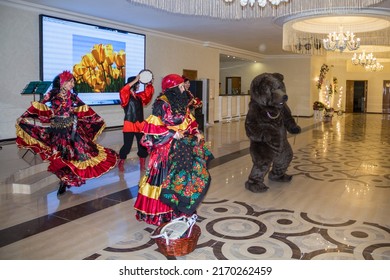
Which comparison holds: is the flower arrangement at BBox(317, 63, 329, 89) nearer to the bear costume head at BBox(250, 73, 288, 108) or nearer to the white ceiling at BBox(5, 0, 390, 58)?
the white ceiling at BBox(5, 0, 390, 58)

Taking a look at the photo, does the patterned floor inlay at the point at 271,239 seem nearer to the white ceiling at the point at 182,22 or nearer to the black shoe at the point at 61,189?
the black shoe at the point at 61,189

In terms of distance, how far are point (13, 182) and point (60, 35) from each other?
473 cm

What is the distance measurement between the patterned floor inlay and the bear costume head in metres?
1.34

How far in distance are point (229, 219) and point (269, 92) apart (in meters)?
1.68

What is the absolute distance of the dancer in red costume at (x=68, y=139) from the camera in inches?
165

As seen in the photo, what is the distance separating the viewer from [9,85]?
7340 millimetres

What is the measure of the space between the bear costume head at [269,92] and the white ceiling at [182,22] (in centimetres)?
323

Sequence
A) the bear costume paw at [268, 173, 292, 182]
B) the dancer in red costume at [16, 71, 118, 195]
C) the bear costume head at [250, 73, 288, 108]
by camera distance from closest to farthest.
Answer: the dancer in red costume at [16, 71, 118, 195] → the bear costume head at [250, 73, 288, 108] → the bear costume paw at [268, 173, 292, 182]

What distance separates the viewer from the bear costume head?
4.46 meters

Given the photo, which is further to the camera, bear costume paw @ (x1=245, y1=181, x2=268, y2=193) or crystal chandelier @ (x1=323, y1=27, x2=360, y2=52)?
crystal chandelier @ (x1=323, y1=27, x2=360, y2=52)

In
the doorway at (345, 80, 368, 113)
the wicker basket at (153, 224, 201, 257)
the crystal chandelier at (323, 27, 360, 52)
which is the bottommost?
the wicker basket at (153, 224, 201, 257)

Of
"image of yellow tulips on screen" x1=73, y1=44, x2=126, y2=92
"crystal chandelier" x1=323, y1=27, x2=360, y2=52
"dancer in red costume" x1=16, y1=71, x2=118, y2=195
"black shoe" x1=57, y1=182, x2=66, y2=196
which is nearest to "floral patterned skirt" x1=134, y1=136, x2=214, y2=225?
"dancer in red costume" x1=16, y1=71, x2=118, y2=195

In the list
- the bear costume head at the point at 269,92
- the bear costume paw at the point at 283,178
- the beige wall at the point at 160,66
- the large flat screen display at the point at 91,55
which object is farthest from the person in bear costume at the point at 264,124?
the beige wall at the point at 160,66

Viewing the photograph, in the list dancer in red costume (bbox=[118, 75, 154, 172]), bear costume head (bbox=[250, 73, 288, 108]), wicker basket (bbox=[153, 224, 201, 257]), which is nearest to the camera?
wicker basket (bbox=[153, 224, 201, 257])
